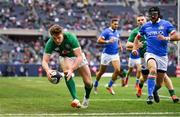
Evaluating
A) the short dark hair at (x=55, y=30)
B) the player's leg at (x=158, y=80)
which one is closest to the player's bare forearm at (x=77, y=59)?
the short dark hair at (x=55, y=30)

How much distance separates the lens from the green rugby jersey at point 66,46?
12.5m

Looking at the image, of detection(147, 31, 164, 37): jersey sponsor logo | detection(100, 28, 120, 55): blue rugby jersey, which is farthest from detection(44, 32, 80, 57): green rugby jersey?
detection(100, 28, 120, 55): blue rugby jersey

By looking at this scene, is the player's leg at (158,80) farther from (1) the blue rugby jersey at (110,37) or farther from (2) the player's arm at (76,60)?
(1) the blue rugby jersey at (110,37)

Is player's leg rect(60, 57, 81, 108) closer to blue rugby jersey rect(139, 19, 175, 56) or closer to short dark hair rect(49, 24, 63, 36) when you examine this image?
short dark hair rect(49, 24, 63, 36)

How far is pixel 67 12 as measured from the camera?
2391 inches

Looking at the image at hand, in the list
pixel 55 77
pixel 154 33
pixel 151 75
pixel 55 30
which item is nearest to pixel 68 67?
pixel 55 77

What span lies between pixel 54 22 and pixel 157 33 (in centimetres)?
4441

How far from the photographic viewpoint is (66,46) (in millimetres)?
12672

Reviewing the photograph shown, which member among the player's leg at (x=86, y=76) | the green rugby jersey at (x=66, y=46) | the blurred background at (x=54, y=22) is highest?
the green rugby jersey at (x=66, y=46)

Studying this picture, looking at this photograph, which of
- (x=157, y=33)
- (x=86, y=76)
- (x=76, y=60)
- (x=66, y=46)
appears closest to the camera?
(x=76, y=60)

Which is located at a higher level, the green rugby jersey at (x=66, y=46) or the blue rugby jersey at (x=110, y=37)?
the green rugby jersey at (x=66, y=46)

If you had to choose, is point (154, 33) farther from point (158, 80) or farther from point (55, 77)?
point (55, 77)

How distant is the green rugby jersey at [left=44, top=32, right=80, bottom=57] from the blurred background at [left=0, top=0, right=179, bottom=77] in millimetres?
35160

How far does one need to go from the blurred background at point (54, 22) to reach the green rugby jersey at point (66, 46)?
115 ft
